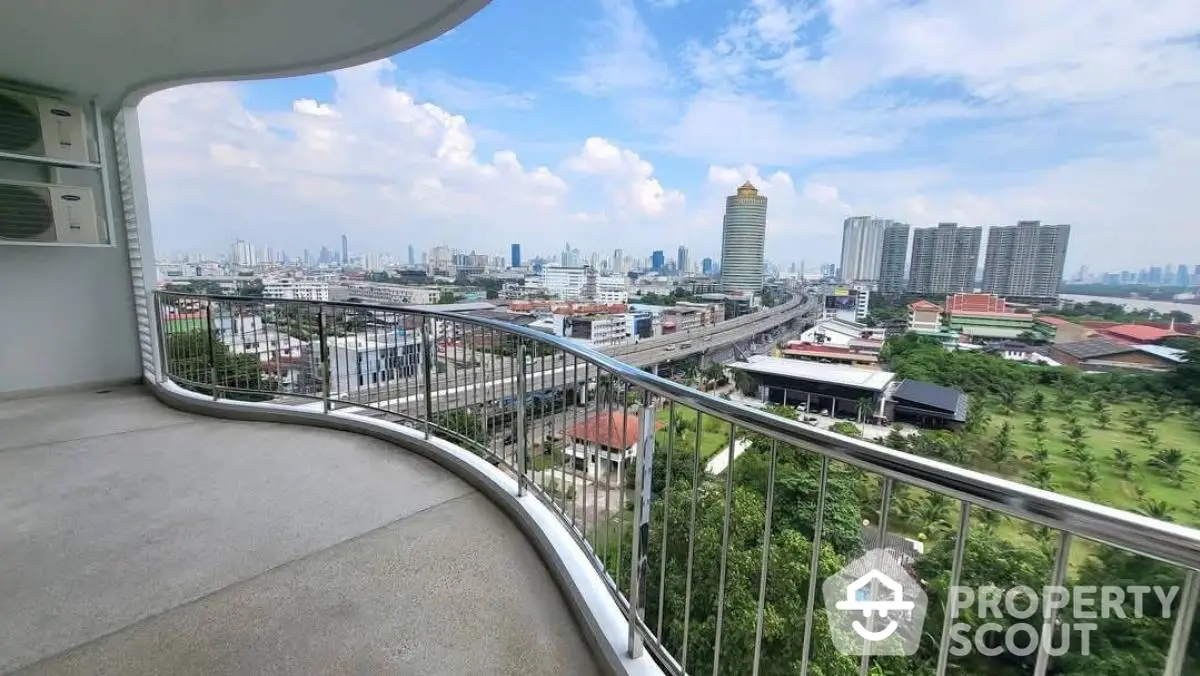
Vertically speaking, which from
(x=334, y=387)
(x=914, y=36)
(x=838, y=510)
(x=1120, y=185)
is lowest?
(x=334, y=387)

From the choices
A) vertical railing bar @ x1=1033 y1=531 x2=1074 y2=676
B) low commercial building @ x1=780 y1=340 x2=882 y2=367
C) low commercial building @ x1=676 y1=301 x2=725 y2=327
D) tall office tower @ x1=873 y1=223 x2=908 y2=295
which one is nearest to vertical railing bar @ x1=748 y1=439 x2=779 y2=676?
vertical railing bar @ x1=1033 y1=531 x2=1074 y2=676

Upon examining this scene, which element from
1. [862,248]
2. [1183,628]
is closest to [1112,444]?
[1183,628]

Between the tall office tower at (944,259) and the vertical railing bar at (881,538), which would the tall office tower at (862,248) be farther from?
the vertical railing bar at (881,538)

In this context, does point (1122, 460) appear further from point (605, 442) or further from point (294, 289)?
point (294, 289)

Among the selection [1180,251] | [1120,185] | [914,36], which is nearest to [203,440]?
[1180,251]

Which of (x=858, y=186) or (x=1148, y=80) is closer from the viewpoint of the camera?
(x=1148, y=80)

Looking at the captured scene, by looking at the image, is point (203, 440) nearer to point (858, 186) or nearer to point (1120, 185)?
point (1120, 185)

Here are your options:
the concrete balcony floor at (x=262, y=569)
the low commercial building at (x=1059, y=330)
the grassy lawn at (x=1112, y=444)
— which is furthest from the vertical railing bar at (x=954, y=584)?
the low commercial building at (x=1059, y=330)
